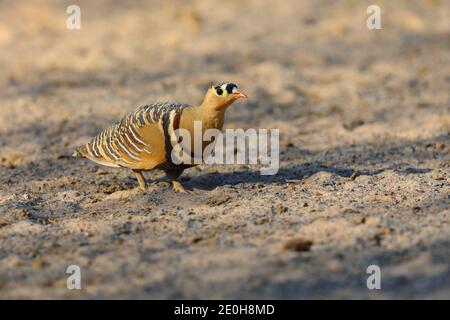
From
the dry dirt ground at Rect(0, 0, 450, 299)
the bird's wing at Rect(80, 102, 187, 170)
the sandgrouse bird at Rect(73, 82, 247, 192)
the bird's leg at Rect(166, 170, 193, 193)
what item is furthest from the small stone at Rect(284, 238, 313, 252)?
the bird's leg at Rect(166, 170, 193, 193)

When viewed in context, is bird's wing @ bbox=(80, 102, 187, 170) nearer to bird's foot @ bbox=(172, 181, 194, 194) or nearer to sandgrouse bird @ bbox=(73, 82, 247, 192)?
sandgrouse bird @ bbox=(73, 82, 247, 192)

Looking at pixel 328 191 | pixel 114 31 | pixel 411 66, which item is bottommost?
pixel 328 191

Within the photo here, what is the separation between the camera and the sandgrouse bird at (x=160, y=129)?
556cm

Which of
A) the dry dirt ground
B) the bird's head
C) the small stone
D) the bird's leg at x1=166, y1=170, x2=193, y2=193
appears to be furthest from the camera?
the bird's leg at x1=166, y1=170, x2=193, y2=193

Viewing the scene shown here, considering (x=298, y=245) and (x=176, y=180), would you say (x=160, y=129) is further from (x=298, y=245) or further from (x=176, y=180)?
(x=298, y=245)

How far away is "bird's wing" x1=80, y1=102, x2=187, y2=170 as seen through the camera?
18.4 feet

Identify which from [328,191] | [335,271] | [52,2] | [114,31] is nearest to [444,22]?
[114,31]

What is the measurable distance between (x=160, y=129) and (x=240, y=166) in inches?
49.9

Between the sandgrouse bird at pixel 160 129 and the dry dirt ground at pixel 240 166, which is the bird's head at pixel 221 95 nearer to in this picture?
the sandgrouse bird at pixel 160 129

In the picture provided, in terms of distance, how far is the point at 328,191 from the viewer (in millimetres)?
5742

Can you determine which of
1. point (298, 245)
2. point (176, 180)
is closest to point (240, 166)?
point (176, 180)

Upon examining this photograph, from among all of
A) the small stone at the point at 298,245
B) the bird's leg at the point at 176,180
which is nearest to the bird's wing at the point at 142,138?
the bird's leg at the point at 176,180
